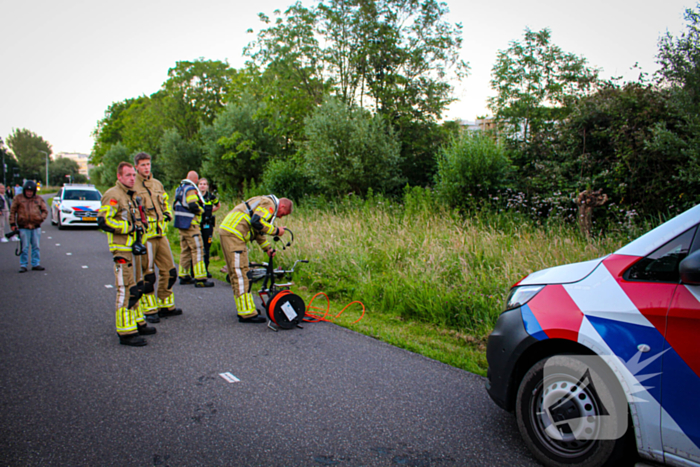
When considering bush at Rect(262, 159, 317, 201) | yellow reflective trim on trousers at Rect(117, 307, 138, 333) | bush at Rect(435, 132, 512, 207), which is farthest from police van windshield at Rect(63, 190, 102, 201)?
yellow reflective trim on trousers at Rect(117, 307, 138, 333)

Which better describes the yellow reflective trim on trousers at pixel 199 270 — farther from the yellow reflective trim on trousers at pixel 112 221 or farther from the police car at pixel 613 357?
the police car at pixel 613 357

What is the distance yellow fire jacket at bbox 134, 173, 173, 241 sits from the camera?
5.83m

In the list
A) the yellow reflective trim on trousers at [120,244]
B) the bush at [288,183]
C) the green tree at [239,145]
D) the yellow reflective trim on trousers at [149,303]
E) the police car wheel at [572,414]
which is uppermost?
the green tree at [239,145]

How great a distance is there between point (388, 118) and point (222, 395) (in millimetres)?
20664

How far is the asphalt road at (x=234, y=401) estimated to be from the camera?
113 inches

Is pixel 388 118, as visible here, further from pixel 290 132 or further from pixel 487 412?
pixel 487 412

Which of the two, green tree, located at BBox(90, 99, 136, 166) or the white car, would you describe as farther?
green tree, located at BBox(90, 99, 136, 166)

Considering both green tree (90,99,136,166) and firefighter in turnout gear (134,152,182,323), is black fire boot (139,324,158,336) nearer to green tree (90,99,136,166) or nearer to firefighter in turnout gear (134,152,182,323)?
firefighter in turnout gear (134,152,182,323)

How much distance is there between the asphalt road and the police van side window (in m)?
1.42

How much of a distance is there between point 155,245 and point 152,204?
2.10 feet

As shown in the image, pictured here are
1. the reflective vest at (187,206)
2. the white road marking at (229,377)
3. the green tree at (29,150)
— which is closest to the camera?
the white road marking at (229,377)

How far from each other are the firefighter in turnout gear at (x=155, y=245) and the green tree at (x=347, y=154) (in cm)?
1195

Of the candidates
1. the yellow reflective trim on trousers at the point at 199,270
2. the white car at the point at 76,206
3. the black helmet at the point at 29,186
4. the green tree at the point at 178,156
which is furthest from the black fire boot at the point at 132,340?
the green tree at the point at 178,156

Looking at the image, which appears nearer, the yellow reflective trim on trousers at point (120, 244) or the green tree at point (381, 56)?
the yellow reflective trim on trousers at point (120, 244)
